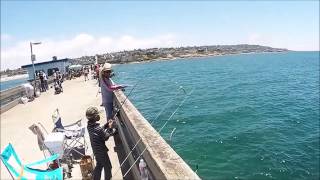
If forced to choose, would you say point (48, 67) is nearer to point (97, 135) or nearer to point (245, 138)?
point (245, 138)

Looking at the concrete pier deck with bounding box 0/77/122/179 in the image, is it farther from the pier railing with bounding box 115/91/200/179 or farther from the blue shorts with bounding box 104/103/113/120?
the pier railing with bounding box 115/91/200/179

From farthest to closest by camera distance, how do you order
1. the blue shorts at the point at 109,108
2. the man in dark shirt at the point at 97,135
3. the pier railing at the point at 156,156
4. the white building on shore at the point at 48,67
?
1. the white building on shore at the point at 48,67
2. the blue shorts at the point at 109,108
3. the man in dark shirt at the point at 97,135
4. the pier railing at the point at 156,156

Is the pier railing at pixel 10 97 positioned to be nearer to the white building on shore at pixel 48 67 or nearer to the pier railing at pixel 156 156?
the white building on shore at pixel 48 67

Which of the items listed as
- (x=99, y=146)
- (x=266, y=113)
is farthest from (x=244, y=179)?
(x=266, y=113)

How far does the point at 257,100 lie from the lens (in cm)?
3219

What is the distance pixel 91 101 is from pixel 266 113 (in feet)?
38.6

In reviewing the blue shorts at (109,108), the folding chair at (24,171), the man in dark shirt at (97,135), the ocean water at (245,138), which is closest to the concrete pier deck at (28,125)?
the blue shorts at (109,108)

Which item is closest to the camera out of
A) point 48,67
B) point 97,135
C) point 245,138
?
point 97,135

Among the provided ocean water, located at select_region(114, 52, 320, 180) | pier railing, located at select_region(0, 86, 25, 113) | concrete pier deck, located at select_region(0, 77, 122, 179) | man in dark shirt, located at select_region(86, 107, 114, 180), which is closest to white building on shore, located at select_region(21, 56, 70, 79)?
pier railing, located at select_region(0, 86, 25, 113)

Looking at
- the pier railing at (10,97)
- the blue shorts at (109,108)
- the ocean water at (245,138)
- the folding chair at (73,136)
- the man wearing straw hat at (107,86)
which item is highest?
the man wearing straw hat at (107,86)

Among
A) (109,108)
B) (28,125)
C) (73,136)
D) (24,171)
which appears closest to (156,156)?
(24,171)

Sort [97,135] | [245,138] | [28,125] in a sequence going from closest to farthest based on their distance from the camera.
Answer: [97,135] < [28,125] < [245,138]

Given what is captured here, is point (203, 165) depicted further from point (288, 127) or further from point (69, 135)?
point (288, 127)

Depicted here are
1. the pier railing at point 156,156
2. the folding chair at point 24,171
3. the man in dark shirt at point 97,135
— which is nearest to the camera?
the pier railing at point 156,156
